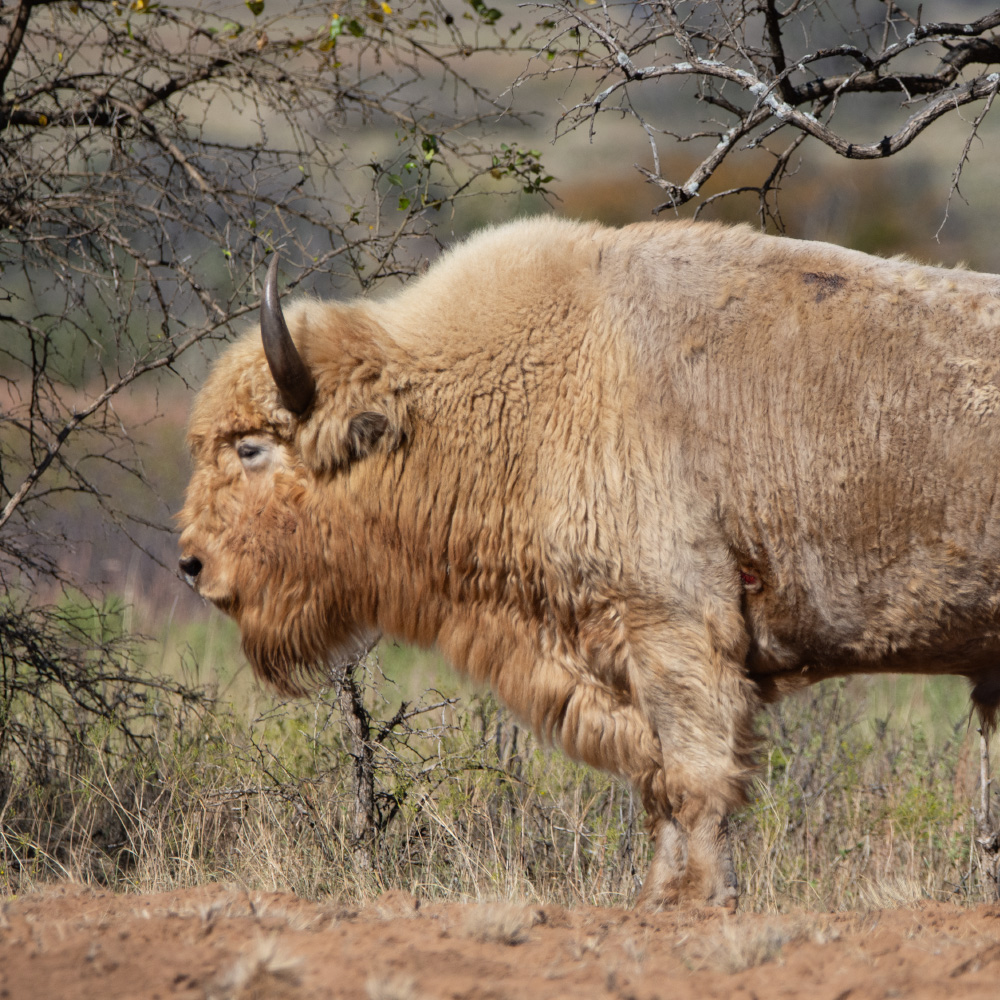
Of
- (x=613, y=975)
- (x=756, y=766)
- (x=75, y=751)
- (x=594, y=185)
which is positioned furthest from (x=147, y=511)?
(x=594, y=185)

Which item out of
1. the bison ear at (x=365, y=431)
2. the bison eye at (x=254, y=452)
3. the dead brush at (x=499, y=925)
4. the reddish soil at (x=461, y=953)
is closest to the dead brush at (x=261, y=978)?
the reddish soil at (x=461, y=953)

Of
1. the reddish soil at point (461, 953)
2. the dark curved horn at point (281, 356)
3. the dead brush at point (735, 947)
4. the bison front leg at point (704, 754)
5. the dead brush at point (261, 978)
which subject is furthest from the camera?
the dark curved horn at point (281, 356)

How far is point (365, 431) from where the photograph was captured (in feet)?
15.1

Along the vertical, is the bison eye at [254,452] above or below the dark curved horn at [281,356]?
below

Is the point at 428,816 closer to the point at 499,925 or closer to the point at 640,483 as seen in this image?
the point at 640,483

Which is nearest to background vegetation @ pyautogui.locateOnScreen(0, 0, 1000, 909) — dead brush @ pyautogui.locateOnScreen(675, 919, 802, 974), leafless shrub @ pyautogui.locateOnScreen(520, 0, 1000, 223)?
leafless shrub @ pyautogui.locateOnScreen(520, 0, 1000, 223)

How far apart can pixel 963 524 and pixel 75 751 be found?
184 inches

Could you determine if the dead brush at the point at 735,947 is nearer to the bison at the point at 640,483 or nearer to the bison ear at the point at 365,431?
the bison at the point at 640,483

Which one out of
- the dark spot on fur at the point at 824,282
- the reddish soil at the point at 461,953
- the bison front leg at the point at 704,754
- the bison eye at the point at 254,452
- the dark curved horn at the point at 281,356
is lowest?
Answer: the reddish soil at the point at 461,953

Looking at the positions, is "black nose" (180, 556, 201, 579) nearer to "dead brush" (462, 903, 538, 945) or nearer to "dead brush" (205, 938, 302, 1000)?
"dead brush" (462, 903, 538, 945)

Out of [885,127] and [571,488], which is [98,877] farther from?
[885,127]

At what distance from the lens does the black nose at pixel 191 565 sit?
15.7ft

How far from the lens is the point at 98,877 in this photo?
5680 mm

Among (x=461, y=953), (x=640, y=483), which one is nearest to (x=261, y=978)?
(x=461, y=953)
